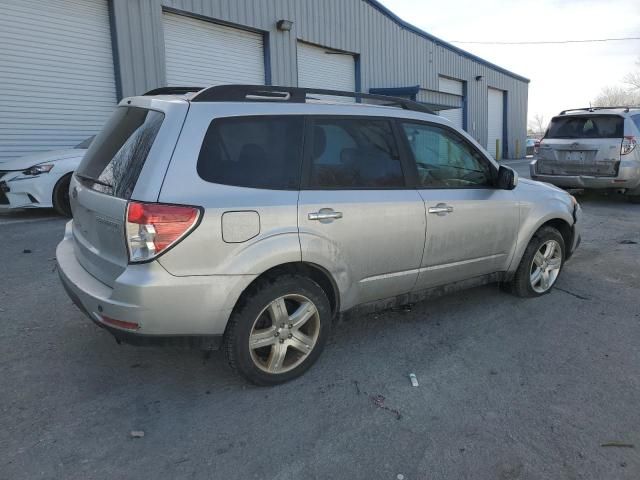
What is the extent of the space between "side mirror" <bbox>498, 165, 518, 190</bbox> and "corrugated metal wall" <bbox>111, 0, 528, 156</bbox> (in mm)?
9773

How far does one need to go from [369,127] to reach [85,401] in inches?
97.3

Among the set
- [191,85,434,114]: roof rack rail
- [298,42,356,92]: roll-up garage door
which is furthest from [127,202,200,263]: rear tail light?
[298,42,356,92]: roll-up garage door

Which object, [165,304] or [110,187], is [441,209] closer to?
[165,304]

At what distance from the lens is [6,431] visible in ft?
8.71

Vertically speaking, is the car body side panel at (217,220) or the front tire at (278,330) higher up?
the car body side panel at (217,220)

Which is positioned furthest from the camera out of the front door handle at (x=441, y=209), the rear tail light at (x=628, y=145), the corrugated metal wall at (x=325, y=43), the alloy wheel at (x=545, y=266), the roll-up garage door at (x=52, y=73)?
the corrugated metal wall at (x=325, y=43)

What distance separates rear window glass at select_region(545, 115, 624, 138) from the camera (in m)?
9.65

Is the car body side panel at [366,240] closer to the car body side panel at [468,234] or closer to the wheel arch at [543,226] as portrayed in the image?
the car body side panel at [468,234]

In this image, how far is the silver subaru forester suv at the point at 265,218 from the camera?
8.88 ft

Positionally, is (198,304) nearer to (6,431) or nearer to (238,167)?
(238,167)

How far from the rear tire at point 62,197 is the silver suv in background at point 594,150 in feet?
29.1

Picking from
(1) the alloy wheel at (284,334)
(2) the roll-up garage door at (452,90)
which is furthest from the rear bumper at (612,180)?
(2) the roll-up garage door at (452,90)

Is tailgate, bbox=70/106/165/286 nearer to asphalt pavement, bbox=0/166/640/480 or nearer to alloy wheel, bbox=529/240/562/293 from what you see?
asphalt pavement, bbox=0/166/640/480

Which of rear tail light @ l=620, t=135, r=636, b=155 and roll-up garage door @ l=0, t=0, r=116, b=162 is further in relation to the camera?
roll-up garage door @ l=0, t=0, r=116, b=162
